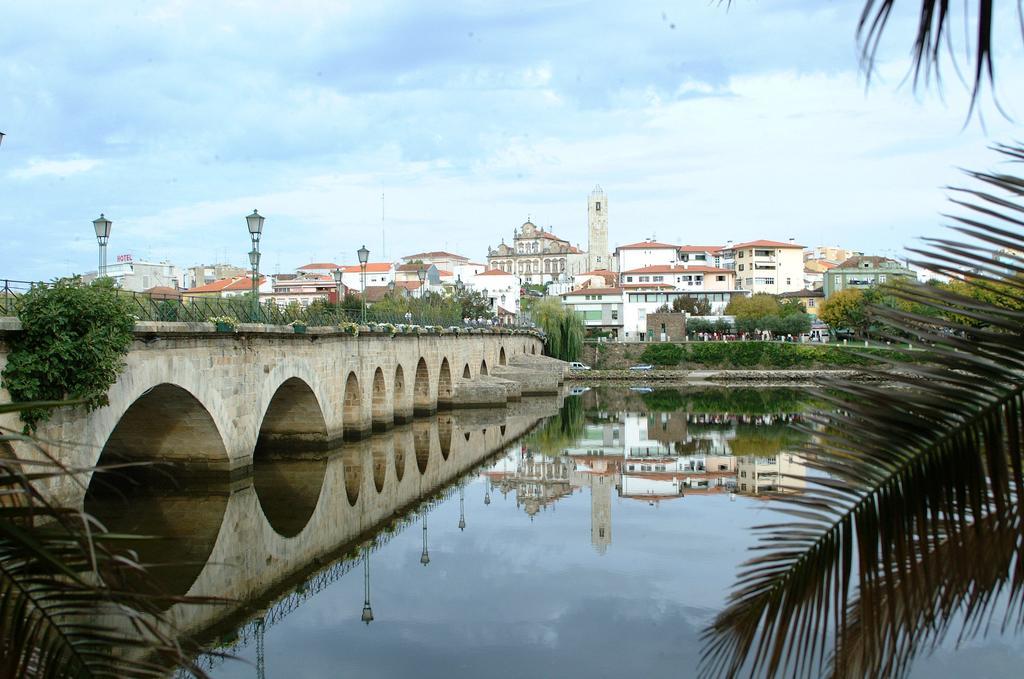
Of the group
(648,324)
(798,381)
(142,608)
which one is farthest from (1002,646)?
(648,324)

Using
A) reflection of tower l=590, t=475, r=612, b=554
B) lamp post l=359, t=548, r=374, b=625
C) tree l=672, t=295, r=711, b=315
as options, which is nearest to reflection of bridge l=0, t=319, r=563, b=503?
lamp post l=359, t=548, r=374, b=625

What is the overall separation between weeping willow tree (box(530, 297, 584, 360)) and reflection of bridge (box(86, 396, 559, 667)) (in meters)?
40.4

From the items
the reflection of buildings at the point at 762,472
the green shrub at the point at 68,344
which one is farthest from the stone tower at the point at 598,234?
the green shrub at the point at 68,344

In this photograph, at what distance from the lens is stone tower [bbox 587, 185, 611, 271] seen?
153750mm

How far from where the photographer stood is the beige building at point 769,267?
313ft

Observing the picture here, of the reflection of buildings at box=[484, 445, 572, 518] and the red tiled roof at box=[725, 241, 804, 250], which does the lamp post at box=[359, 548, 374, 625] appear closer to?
the reflection of buildings at box=[484, 445, 572, 518]

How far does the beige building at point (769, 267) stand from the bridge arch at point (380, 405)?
69.5 m

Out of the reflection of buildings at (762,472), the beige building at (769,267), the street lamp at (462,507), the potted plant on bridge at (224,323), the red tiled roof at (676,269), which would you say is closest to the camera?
the potted plant on bridge at (224,323)

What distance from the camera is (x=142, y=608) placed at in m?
2.04

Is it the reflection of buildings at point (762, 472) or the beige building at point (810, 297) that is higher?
the beige building at point (810, 297)

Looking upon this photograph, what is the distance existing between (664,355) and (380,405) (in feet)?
138

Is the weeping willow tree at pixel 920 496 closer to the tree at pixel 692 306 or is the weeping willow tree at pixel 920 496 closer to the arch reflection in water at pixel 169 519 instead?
the arch reflection in water at pixel 169 519

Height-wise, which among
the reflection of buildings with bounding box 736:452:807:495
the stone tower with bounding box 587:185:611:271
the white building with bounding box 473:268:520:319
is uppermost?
the stone tower with bounding box 587:185:611:271

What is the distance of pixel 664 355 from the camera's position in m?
69.9
